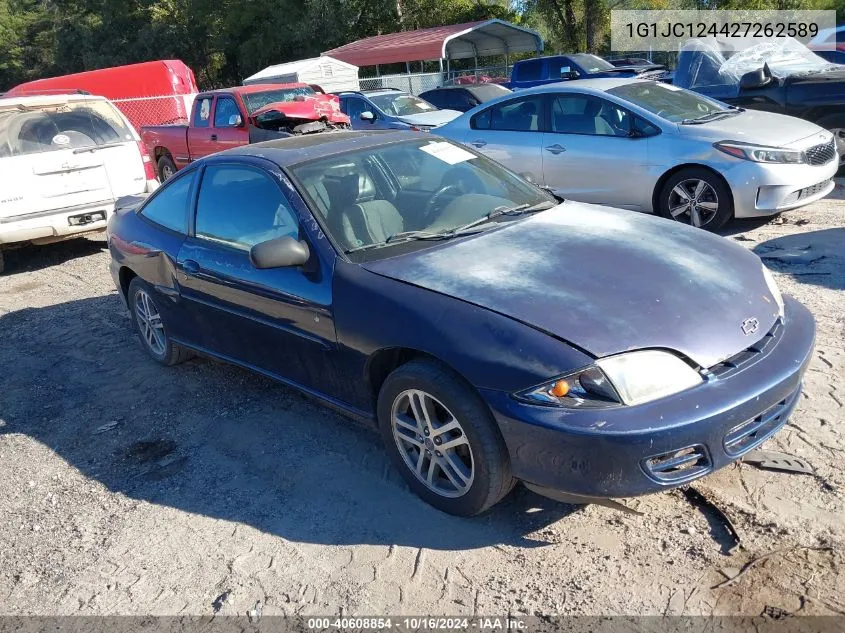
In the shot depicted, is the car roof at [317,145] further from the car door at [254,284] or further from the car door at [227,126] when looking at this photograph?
the car door at [227,126]

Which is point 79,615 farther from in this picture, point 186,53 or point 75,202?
point 186,53

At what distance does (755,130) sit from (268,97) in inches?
308

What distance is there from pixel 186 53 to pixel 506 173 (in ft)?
144

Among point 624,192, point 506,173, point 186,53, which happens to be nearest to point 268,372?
point 506,173

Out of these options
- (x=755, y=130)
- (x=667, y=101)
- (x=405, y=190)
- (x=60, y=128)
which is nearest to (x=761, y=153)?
(x=755, y=130)

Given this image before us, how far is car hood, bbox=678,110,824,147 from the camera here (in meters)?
7.04

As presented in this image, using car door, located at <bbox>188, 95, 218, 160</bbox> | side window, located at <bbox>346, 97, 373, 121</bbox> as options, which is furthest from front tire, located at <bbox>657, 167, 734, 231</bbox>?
side window, located at <bbox>346, 97, 373, 121</bbox>

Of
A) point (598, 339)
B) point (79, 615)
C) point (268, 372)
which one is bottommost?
point (79, 615)

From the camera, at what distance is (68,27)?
48.2 m

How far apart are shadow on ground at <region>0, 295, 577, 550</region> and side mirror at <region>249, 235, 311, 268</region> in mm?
1045

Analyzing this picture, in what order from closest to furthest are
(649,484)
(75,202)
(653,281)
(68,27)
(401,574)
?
(649,484) → (401,574) → (653,281) → (75,202) → (68,27)

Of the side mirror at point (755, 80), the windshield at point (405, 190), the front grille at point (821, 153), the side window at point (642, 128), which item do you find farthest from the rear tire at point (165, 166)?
the front grille at point (821, 153)

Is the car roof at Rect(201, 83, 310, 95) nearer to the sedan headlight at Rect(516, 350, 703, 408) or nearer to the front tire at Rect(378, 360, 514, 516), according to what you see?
the front tire at Rect(378, 360, 514, 516)

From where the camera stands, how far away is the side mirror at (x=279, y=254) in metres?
3.57
